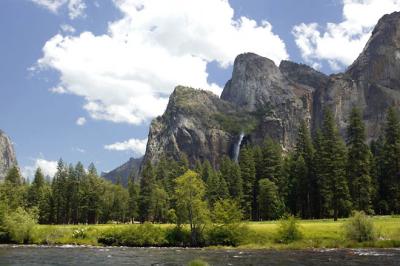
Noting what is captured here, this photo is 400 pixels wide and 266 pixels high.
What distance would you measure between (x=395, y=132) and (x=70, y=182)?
79.3m

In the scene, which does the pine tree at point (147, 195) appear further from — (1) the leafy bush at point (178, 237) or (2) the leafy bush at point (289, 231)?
(2) the leafy bush at point (289, 231)

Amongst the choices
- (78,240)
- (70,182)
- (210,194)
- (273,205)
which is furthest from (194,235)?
(70,182)

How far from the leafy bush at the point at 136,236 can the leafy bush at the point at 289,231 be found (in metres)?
17.7

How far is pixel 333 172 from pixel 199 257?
39897mm

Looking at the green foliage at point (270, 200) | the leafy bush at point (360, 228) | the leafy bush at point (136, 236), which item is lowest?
the leafy bush at point (136, 236)

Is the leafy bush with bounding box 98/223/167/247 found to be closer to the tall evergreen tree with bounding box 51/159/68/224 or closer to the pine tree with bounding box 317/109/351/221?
the pine tree with bounding box 317/109/351/221

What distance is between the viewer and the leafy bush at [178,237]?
6959cm

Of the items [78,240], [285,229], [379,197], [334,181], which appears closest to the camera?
[285,229]

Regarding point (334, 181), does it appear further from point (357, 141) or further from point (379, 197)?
point (379, 197)

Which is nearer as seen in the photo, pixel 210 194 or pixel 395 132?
pixel 395 132

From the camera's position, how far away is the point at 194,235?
69.2 meters

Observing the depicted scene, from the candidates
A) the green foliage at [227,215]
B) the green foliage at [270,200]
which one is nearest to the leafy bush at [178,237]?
the green foliage at [227,215]

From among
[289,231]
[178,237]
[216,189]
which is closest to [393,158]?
[289,231]

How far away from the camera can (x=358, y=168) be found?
8588 centimetres
